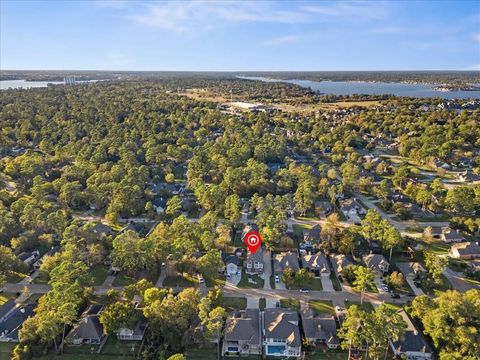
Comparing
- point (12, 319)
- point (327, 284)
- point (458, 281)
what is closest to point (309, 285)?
point (327, 284)

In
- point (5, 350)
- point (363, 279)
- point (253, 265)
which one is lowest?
point (5, 350)

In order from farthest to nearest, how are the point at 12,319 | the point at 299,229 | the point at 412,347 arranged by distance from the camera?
the point at 299,229
the point at 12,319
the point at 412,347

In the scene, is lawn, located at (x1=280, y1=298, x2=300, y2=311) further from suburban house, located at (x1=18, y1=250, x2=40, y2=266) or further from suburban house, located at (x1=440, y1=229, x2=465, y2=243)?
suburban house, located at (x1=18, y1=250, x2=40, y2=266)

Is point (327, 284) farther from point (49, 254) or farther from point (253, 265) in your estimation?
point (49, 254)

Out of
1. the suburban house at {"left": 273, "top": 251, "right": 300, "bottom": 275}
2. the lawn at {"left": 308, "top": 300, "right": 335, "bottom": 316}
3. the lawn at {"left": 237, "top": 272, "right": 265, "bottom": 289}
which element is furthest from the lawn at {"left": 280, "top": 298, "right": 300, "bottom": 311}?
the suburban house at {"left": 273, "top": 251, "right": 300, "bottom": 275}

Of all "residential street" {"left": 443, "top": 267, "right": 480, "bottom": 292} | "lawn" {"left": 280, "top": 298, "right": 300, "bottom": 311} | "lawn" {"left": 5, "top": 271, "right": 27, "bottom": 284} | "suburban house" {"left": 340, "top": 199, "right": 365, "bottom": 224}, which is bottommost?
"lawn" {"left": 5, "top": 271, "right": 27, "bottom": 284}

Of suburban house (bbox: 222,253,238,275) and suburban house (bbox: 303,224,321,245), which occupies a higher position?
suburban house (bbox: 303,224,321,245)

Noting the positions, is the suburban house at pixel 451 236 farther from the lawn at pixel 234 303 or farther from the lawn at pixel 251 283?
the lawn at pixel 234 303
